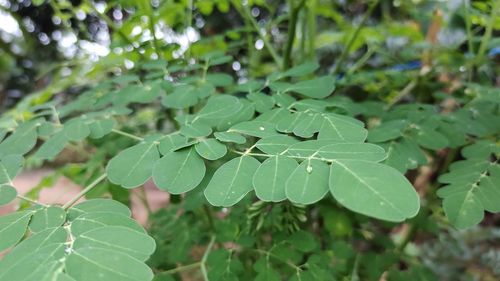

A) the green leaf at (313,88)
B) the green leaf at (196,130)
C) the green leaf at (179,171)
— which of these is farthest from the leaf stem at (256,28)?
the green leaf at (179,171)

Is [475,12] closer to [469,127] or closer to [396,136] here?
[469,127]

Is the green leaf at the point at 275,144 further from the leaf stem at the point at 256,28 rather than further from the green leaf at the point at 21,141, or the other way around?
the leaf stem at the point at 256,28

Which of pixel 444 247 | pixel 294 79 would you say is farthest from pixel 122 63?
pixel 444 247

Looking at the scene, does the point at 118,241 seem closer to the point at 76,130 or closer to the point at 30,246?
the point at 30,246

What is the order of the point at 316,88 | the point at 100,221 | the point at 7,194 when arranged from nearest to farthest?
the point at 100,221 → the point at 7,194 → the point at 316,88

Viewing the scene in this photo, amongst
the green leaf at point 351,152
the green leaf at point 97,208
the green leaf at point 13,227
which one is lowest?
the green leaf at point 97,208

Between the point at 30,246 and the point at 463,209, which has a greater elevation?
the point at 30,246

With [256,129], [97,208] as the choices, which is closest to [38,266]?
[97,208]
